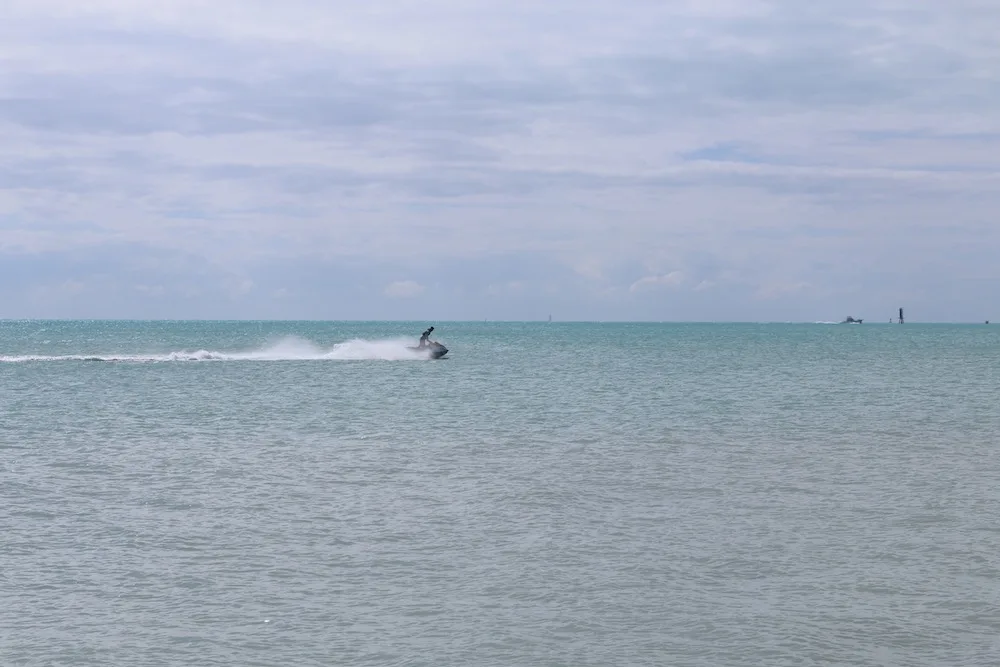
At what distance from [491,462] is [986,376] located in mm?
56132

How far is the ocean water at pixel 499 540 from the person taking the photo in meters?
14.0

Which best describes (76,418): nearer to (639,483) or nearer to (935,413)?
(639,483)

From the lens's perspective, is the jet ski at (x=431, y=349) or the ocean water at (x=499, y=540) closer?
the ocean water at (x=499, y=540)

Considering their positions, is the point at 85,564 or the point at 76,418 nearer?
the point at 85,564

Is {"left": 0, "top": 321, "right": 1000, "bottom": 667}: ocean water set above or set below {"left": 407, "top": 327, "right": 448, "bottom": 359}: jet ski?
below

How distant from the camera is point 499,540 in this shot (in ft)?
63.8

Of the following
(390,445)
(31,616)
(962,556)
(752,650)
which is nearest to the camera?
(752,650)

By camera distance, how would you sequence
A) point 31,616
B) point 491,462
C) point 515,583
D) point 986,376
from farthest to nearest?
point 986,376
point 491,462
point 515,583
point 31,616

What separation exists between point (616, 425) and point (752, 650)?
86.3 feet

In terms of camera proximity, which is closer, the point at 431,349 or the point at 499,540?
the point at 499,540

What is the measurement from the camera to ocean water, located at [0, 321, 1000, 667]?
46.0 ft

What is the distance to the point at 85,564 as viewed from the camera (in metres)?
17.5

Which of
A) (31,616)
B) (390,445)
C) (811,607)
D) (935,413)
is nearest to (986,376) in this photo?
(935,413)

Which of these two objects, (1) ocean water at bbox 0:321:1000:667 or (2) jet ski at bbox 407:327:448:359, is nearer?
(1) ocean water at bbox 0:321:1000:667
